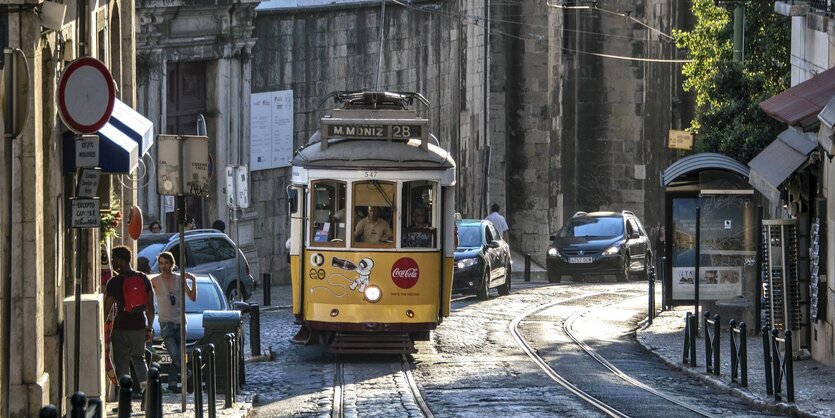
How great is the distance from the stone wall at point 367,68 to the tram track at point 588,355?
303 inches

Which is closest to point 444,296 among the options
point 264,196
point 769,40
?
point 769,40

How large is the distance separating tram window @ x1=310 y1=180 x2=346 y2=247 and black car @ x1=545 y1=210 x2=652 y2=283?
58.1 ft

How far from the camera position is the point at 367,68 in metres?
41.1

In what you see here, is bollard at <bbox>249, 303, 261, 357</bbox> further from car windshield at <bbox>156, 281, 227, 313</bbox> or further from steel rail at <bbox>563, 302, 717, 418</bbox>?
steel rail at <bbox>563, 302, 717, 418</bbox>

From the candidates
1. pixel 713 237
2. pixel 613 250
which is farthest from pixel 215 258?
pixel 613 250

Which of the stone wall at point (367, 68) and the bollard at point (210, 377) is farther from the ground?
the stone wall at point (367, 68)

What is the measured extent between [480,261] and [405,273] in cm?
985

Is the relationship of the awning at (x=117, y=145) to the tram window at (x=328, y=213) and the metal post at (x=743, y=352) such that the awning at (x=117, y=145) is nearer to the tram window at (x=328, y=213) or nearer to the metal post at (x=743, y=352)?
the tram window at (x=328, y=213)

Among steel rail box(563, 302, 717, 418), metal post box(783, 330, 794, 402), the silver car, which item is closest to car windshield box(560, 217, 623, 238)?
steel rail box(563, 302, 717, 418)

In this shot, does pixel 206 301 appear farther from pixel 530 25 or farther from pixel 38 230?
pixel 530 25

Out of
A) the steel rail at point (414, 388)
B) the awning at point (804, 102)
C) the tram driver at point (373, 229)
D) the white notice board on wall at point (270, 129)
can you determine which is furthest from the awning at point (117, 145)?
the white notice board on wall at point (270, 129)

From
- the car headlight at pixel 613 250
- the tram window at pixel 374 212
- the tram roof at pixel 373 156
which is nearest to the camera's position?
the tram roof at pixel 373 156

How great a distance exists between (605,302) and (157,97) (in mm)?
9207

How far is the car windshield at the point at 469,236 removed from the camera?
32.0 meters
